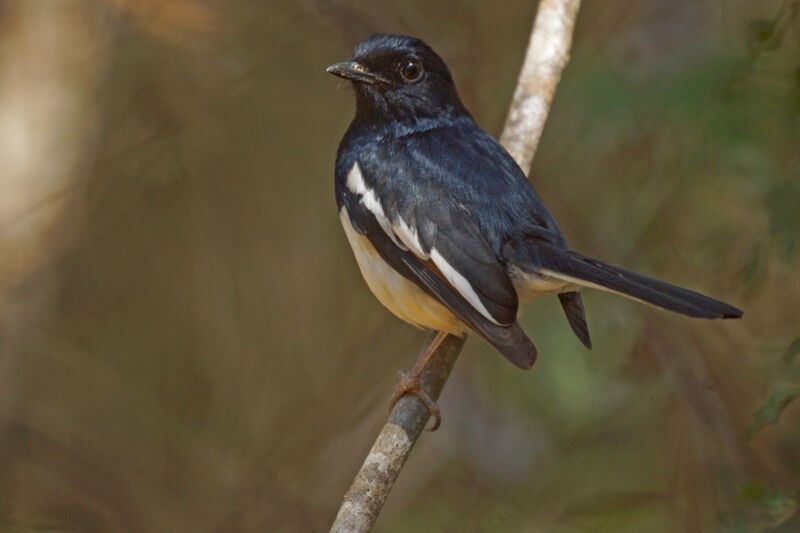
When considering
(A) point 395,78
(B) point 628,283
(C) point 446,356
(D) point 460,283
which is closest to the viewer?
(B) point 628,283

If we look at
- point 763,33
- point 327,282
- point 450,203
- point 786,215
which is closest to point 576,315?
point 450,203

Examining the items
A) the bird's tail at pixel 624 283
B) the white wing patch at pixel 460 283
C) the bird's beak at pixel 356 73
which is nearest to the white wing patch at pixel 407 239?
the white wing patch at pixel 460 283

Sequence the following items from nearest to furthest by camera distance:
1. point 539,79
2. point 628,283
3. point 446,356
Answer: point 628,283, point 446,356, point 539,79

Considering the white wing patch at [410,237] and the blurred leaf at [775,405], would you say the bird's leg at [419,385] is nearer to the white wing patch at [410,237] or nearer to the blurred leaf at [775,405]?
the white wing patch at [410,237]

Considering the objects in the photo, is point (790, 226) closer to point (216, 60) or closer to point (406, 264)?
point (406, 264)

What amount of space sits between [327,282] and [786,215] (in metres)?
3.30

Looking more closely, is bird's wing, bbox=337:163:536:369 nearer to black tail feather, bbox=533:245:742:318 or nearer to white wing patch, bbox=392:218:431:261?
white wing patch, bbox=392:218:431:261

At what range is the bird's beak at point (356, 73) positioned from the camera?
3451 mm

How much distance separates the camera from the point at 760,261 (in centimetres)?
279

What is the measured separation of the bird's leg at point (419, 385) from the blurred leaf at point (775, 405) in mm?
1017

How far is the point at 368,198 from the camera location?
3.23 meters

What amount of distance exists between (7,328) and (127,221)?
1729mm

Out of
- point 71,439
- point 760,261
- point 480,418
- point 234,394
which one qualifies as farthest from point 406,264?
point 71,439

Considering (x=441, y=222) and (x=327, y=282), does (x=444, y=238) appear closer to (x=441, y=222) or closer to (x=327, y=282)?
(x=441, y=222)
